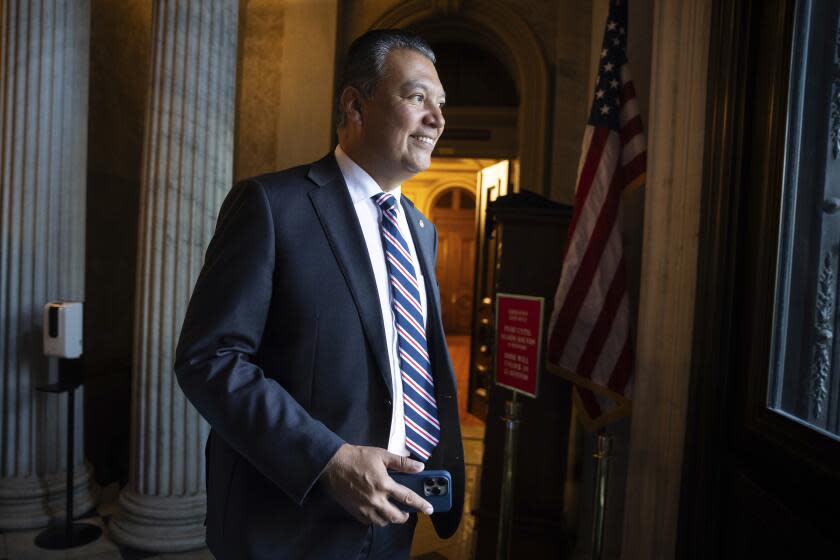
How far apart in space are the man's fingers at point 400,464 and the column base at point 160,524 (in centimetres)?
287

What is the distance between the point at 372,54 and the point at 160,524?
3.18 meters

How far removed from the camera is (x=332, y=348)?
1.28 metres

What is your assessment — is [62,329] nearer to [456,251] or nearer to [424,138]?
[424,138]

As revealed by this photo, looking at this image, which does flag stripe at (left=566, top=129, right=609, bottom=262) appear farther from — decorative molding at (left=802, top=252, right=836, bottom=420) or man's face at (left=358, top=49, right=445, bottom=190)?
man's face at (left=358, top=49, right=445, bottom=190)

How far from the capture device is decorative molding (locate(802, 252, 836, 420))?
172 cm

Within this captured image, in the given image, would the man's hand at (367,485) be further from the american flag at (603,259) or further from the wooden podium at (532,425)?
the wooden podium at (532,425)

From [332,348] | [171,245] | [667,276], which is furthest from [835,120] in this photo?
[171,245]

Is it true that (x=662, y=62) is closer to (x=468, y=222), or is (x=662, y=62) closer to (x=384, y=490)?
(x=384, y=490)

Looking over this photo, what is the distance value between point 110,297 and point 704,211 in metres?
4.54

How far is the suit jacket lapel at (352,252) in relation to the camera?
4.31ft

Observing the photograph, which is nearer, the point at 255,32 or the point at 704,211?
the point at 704,211

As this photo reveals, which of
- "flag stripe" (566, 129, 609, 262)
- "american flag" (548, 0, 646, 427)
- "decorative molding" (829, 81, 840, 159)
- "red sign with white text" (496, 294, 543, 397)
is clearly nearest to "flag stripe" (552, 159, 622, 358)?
"american flag" (548, 0, 646, 427)

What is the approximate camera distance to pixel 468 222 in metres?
14.7

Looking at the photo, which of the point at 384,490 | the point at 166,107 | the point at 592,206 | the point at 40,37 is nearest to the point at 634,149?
the point at 592,206
